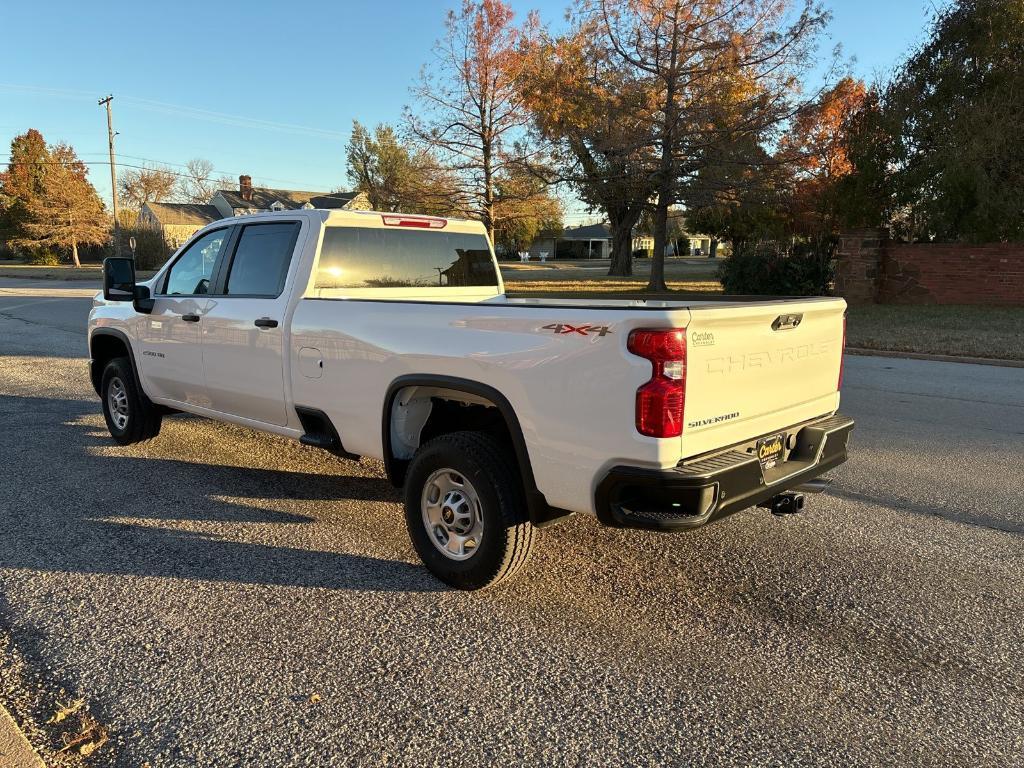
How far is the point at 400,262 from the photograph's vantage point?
213 inches

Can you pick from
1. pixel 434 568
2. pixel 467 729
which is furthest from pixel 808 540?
pixel 467 729

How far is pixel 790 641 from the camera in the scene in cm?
336

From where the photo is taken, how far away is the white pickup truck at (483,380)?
3.10 meters

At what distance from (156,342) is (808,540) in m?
4.99

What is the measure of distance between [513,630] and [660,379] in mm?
1373

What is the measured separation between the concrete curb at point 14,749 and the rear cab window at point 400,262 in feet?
9.26

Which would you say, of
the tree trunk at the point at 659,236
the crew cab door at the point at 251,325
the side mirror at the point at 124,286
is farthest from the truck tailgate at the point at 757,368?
the tree trunk at the point at 659,236

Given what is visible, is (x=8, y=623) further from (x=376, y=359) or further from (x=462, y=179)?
(x=462, y=179)

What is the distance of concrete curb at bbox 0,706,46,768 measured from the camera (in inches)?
98.1

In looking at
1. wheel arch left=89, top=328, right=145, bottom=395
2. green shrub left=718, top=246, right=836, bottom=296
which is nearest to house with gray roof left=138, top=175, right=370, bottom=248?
green shrub left=718, top=246, right=836, bottom=296

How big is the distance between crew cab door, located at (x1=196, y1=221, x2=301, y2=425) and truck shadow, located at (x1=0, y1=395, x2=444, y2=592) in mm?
636

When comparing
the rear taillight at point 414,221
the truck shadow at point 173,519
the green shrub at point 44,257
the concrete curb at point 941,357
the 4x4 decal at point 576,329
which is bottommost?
the truck shadow at point 173,519

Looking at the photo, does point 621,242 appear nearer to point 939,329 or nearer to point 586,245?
point 939,329

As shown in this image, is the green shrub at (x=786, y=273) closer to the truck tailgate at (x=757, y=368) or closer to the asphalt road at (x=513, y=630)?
the asphalt road at (x=513, y=630)
